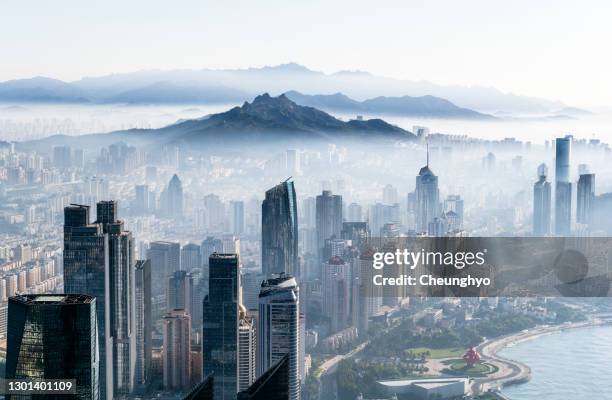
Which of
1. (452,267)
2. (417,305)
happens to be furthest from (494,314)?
(452,267)

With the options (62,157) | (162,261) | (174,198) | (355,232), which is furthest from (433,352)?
(62,157)

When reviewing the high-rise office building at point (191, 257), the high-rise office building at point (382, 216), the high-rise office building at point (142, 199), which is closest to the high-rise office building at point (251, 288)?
the high-rise office building at point (191, 257)

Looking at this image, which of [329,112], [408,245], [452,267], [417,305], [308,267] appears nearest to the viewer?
[452,267]

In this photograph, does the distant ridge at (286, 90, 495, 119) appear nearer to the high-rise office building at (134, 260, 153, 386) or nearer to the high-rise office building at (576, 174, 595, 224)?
the high-rise office building at (576, 174, 595, 224)

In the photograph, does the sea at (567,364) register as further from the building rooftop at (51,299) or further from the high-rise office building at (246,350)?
the building rooftop at (51,299)

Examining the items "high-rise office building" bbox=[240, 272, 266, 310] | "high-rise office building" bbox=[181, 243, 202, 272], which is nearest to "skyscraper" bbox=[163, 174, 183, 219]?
"high-rise office building" bbox=[181, 243, 202, 272]

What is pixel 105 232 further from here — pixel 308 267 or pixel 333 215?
pixel 333 215

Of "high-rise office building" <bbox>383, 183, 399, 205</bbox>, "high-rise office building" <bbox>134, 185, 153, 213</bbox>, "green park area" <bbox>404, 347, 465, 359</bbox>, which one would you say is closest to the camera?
"green park area" <bbox>404, 347, 465, 359</bbox>
